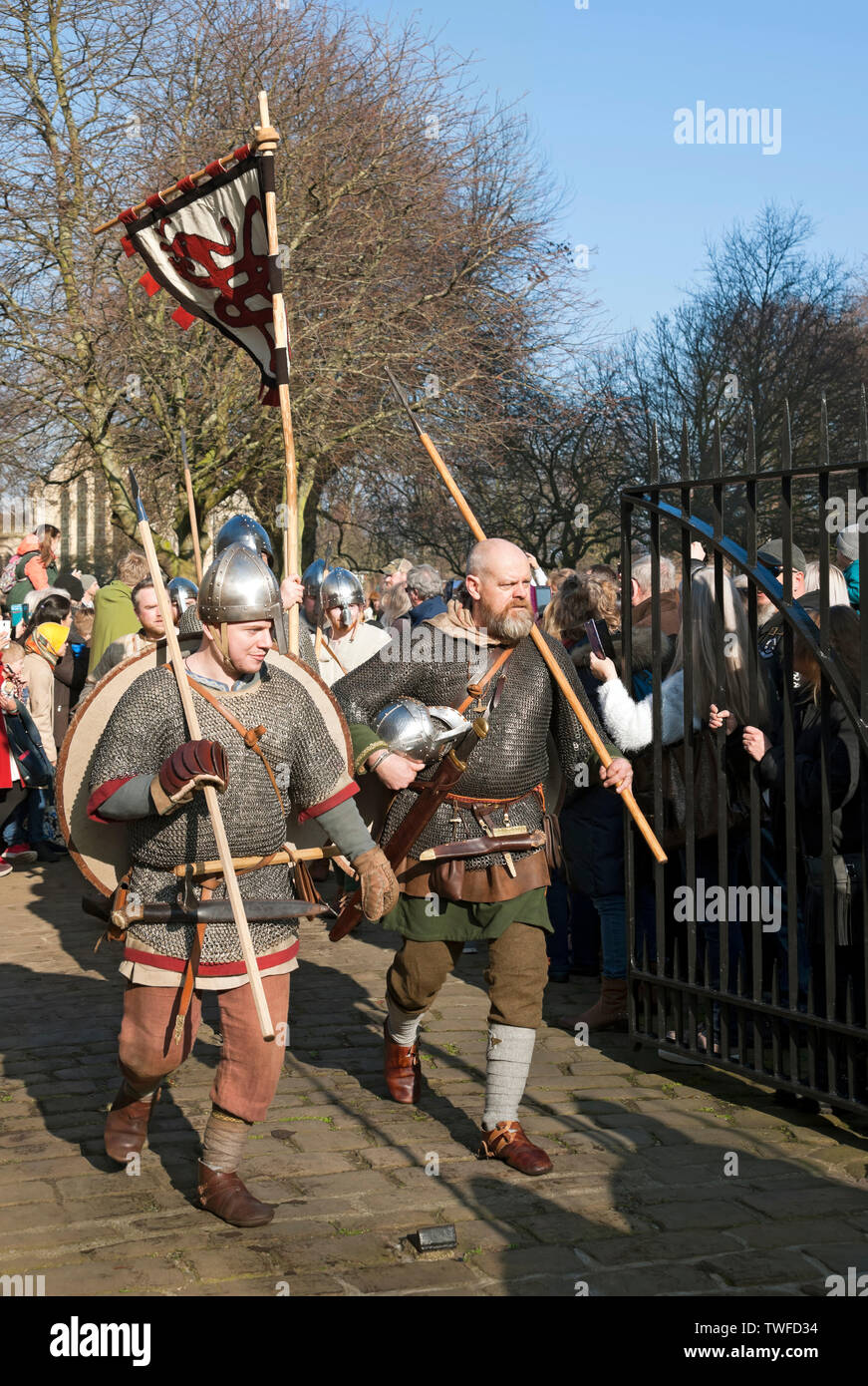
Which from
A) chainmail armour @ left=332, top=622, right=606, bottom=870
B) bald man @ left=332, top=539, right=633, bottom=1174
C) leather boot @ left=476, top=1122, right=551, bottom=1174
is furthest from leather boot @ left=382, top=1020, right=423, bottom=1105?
chainmail armour @ left=332, top=622, right=606, bottom=870

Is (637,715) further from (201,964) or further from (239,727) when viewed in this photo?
(201,964)

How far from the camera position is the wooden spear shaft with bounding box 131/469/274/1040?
3.69 metres

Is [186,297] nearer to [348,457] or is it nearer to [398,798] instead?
[398,798]

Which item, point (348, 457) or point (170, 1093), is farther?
point (348, 457)

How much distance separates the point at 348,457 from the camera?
804 inches

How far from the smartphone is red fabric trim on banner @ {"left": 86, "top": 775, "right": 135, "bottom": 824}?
209 cm

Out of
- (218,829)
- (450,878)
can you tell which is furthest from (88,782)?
(450,878)

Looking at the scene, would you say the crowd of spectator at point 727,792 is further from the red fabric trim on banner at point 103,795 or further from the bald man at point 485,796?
the red fabric trim on banner at point 103,795

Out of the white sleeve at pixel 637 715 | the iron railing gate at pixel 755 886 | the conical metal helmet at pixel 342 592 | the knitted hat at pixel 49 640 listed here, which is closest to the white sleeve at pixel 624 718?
the white sleeve at pixel 637 715

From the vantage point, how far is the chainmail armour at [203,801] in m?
4.12

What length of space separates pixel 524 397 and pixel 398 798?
717 inches

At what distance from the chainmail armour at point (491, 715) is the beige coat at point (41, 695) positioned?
614 centimetres

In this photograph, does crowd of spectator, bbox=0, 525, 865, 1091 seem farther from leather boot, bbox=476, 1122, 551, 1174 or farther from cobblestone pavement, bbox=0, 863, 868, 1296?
leather boot, bbox=476, 1122, 551, 1174
